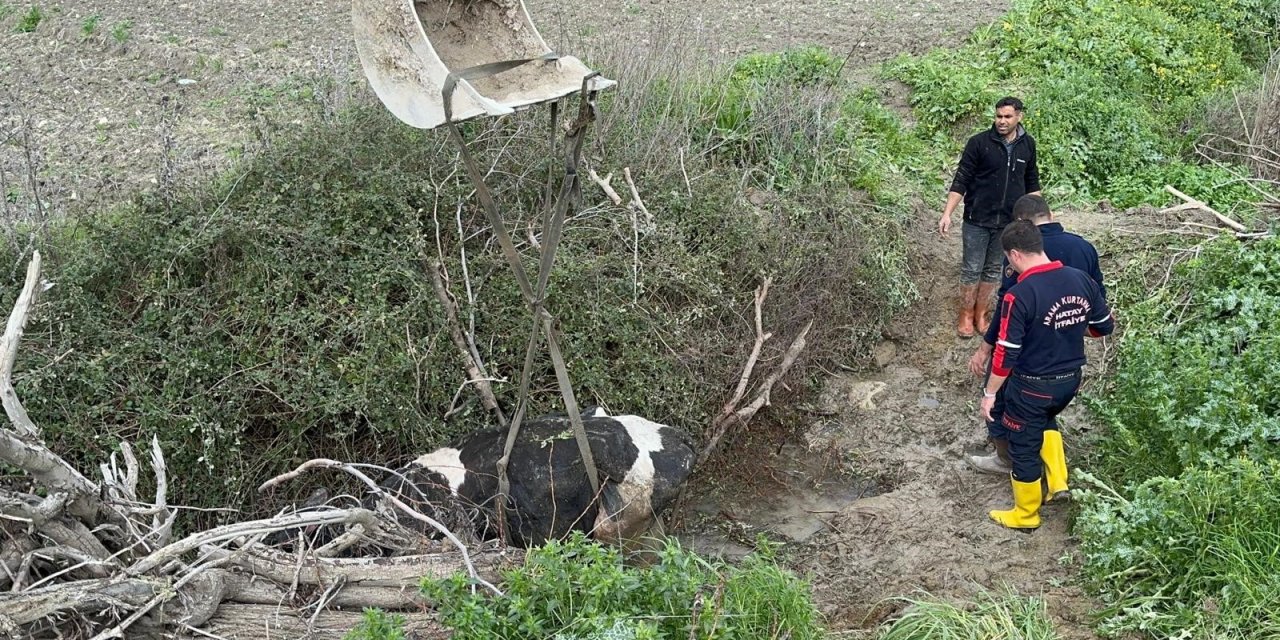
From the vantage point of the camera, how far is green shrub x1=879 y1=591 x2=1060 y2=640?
12.7 ft

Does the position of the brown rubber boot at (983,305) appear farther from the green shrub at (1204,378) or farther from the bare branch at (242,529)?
the bare branch at (242,529)

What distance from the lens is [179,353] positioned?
4875mm

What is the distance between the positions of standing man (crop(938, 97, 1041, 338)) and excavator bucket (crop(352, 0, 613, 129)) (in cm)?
331

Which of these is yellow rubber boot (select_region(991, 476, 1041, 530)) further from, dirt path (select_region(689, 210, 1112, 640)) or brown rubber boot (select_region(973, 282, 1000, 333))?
brown rubber boot (select_region(973, 282, 1000, 333))

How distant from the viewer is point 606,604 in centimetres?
334

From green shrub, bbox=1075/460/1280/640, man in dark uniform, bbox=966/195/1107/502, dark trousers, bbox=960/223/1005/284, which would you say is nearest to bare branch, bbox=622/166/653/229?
man in dark uniform, bbox=966/195/1107/502

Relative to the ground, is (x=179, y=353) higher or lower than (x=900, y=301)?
higher

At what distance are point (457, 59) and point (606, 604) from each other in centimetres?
184

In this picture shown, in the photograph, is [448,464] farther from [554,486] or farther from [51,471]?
[51,471]

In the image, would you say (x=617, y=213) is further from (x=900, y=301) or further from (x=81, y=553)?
(x=81, y=553)

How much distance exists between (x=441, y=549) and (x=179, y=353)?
5.91 feet

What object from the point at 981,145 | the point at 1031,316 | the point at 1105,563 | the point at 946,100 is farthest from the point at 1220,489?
the point at 946,100

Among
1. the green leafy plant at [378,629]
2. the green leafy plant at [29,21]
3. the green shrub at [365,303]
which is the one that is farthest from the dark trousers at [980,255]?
the green leafy plant at [29,21]

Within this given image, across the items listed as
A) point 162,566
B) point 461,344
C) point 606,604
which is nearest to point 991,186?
point 461,344
